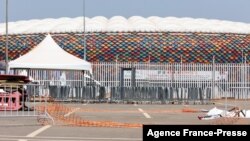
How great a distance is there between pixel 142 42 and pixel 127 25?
21.7 ft

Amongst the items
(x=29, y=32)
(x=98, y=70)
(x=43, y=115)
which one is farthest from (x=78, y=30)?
(x=43, y=115)

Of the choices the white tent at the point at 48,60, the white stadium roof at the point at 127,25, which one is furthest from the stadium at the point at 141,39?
the white tent at the point at 48,60

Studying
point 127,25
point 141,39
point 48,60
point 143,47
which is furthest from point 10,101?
→ point 127,25

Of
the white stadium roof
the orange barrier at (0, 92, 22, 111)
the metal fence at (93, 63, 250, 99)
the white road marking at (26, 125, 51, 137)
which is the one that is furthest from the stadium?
the white road marking at (26, 125, 51, 137)

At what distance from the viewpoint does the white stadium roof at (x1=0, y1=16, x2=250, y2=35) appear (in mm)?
74312

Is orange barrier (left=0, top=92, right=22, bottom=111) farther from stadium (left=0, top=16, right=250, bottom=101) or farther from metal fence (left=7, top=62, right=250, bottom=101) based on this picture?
stadium (left=0, top=16, right=250, bottom=101)

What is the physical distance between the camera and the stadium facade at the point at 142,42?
7050cm

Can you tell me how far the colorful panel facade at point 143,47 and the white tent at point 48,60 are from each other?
3578cm

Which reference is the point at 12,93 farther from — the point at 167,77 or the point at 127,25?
the point at 127,25

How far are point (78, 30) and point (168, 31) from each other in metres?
10.2

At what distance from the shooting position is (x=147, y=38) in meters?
71.9

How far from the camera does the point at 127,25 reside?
77.4m

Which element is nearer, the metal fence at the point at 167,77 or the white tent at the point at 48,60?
the white tent at the point at 48,60

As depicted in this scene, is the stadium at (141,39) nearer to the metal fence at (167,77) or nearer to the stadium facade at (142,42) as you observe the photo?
the stadium facade at (142,42)
